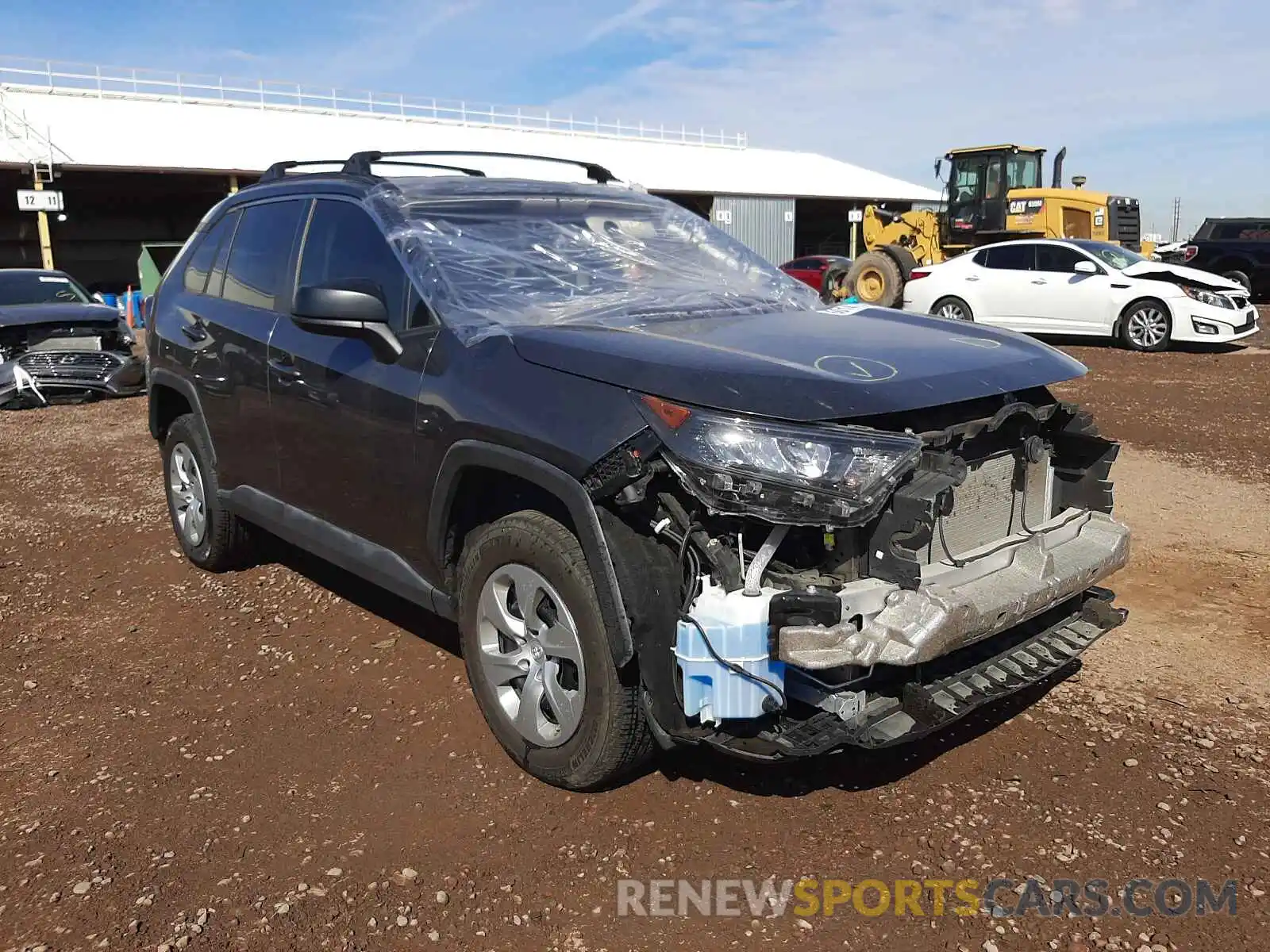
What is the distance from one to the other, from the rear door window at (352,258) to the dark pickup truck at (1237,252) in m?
22.5

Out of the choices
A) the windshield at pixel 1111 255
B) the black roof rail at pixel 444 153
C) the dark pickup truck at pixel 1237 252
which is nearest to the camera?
the black roof rail at pixel 444 153

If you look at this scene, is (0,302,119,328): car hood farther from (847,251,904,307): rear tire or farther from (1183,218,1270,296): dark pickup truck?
(1183,218,1270,296): dark pickup truck

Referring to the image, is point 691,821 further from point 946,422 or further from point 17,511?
point 17,511

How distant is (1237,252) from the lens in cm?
2206

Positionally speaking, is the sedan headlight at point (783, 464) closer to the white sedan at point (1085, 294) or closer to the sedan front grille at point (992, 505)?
the sedan front grille at point (992, 505)

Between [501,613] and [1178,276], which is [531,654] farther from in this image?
[1178,276]

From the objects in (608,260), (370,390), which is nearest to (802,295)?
(608,260)

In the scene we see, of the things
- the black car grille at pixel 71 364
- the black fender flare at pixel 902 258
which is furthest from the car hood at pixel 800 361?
the black fender flare at pixel 902 258

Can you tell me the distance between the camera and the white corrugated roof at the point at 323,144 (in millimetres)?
26266

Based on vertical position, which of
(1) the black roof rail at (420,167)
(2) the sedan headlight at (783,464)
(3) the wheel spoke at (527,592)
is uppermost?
(1) the black roof rail at (420,167)

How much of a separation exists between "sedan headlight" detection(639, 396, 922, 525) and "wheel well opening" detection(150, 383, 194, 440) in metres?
3.64

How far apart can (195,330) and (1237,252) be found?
23368 mm

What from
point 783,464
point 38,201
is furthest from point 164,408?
point 38,201

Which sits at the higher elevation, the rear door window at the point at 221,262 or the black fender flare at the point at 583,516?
the rear door window at the point at 221,262
